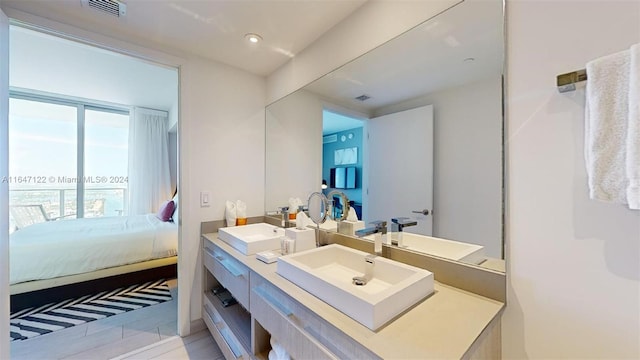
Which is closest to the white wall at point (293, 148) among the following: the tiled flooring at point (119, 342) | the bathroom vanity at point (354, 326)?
the bathroom vanity at point (354, 326)

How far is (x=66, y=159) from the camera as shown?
→ 3672 mm

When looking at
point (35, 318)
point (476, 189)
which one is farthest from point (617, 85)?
point (35, 318)

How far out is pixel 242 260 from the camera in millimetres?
1369

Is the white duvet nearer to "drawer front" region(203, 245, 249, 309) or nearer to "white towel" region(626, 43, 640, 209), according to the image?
"drawer front" region(203, 245, 249, 309)

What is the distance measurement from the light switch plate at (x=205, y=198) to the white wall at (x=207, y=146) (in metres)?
0.03

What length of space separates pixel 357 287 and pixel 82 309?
2.78 m

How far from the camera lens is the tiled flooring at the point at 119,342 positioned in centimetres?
174

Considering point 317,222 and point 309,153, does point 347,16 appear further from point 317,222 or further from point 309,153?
point 317,222

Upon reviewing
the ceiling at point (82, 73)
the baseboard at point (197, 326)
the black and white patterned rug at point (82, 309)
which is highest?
the ceiling at point (82, 73)

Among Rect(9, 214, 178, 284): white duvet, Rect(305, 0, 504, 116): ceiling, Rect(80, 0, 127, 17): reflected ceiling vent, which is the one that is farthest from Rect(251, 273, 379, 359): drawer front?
Rect(9, 214, 178, 284): white duvet

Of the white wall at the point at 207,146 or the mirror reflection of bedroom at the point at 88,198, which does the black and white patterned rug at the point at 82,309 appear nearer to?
the mirror reflection of bedroom at the point at 88,198

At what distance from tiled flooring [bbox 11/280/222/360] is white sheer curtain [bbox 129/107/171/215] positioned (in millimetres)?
2585

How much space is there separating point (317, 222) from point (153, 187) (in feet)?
13.1

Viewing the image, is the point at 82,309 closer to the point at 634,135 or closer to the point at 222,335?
the point at 222,335
